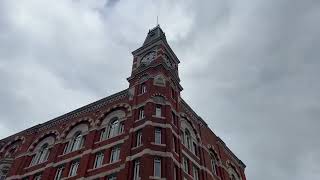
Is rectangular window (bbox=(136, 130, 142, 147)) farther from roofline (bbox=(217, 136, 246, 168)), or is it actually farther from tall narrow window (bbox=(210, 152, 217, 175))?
roofline (bbox=(217, 136, 246, 168))

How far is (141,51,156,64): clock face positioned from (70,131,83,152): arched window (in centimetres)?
1149

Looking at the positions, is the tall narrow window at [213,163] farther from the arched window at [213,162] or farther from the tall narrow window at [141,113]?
the tall narrow window at [141,113]

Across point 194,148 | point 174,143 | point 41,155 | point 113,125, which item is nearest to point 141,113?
point 113,125

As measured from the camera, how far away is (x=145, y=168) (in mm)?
28391

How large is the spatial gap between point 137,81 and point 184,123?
703 cm

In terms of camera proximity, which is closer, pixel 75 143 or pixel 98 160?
pixel 98 160

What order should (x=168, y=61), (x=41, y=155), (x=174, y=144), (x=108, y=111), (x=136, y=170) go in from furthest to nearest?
(x=168, y=61)
(x=41, y=155)
(x=108, y=111)
(x=174, y=144)
(x=136, y=170)

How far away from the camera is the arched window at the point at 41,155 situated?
129ft

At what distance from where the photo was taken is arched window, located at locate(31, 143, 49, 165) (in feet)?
129

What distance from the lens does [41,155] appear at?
40.3 metres

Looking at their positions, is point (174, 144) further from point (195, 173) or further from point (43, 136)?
point (43, 136)

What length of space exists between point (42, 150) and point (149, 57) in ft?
55.1

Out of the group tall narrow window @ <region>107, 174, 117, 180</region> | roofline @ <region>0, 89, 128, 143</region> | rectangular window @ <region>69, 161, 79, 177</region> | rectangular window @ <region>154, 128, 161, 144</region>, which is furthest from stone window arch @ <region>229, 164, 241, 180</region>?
rectangular window @ <region>69, 161, 79, 177</region>

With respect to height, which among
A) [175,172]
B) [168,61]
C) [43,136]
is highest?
[168,61]
